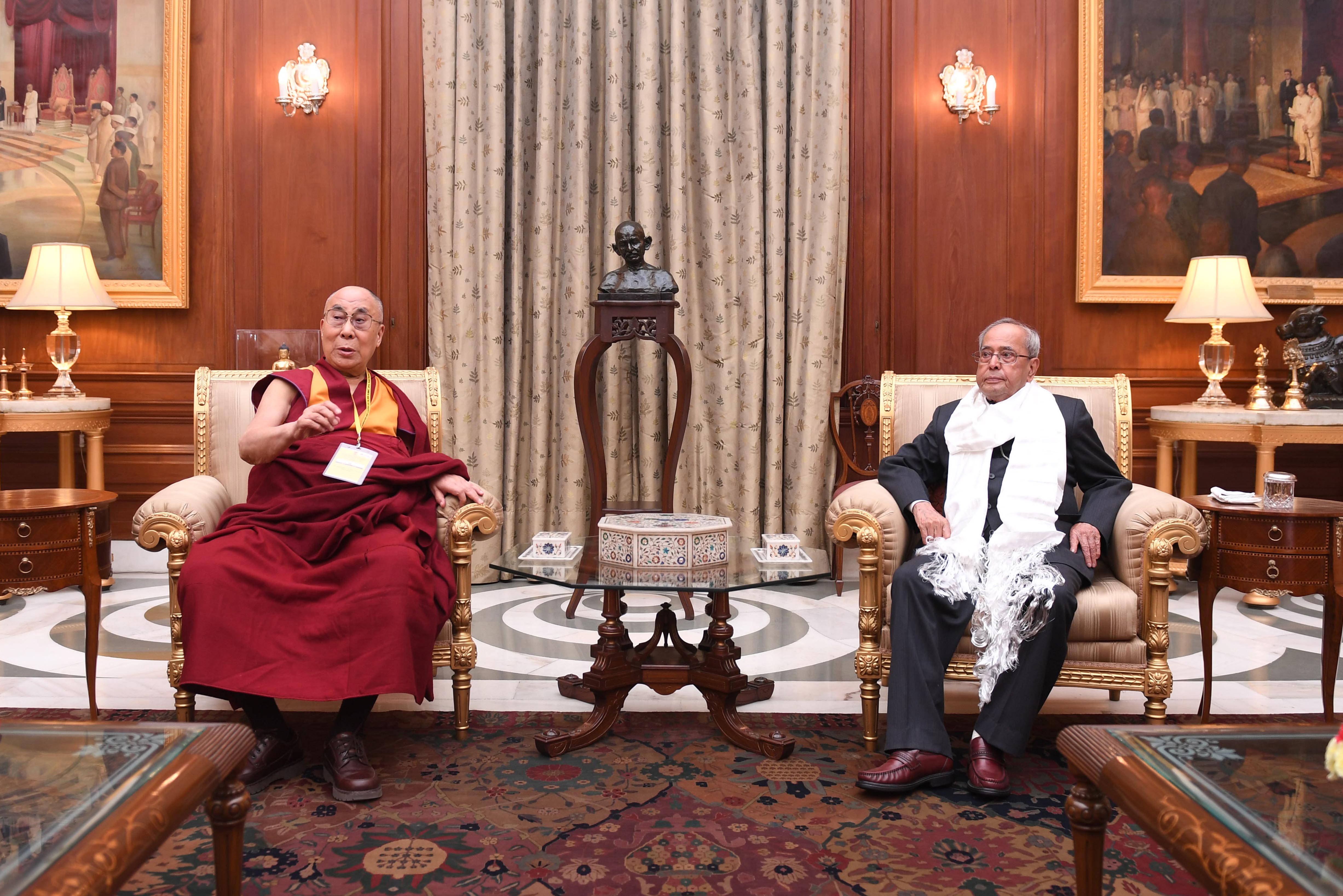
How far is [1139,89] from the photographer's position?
601cm

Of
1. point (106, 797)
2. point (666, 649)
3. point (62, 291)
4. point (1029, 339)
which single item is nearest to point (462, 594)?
point (666, 649)

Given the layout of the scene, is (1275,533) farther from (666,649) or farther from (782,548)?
(666,649)

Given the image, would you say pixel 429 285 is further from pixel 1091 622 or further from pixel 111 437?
pixel 1091 622

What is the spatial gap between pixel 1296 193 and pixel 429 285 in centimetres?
489

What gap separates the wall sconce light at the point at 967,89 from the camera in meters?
5.95

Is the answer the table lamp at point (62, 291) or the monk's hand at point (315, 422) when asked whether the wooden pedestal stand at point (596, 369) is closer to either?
the monk's hand at point (315, 422)

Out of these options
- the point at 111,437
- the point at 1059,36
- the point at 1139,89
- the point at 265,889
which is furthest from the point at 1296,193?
the point at 111,437

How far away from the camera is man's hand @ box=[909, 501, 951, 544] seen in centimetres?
332

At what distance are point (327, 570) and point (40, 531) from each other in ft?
3.28

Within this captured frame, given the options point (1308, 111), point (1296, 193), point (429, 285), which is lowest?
point (429, 285)

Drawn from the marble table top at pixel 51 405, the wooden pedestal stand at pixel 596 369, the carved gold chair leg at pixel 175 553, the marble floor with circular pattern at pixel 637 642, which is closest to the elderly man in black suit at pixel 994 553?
the marble floor with circular pattern at pixel 637 642

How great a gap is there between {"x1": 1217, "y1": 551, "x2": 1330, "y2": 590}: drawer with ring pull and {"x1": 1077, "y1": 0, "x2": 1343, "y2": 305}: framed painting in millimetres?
2901

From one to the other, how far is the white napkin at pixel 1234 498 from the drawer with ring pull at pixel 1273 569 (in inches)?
6.6

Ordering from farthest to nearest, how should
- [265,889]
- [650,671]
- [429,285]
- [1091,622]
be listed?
[429,285]
[650,671]
[1091,622]
[265,889]
